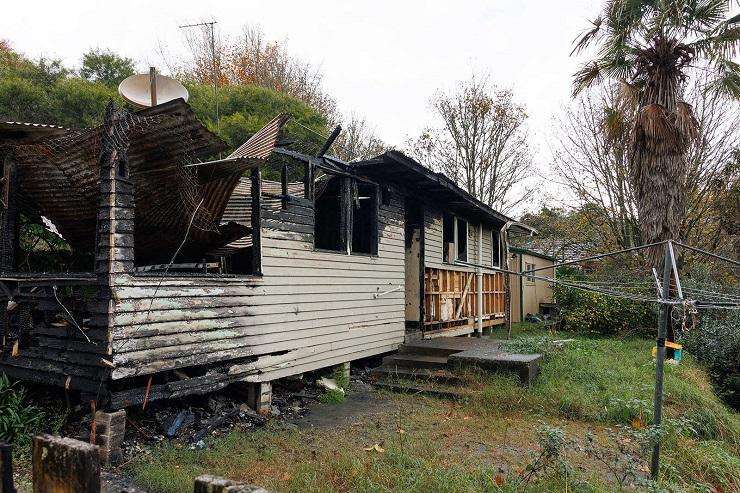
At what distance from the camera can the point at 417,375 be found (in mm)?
8336

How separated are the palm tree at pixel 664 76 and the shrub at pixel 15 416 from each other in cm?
1069

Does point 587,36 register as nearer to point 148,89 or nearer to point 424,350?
point 424,350

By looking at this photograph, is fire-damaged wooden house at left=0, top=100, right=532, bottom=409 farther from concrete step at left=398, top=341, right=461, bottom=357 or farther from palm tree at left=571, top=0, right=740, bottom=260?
palm tree at left=571, top=0, right=740, bottom=260

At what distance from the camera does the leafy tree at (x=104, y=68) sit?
52.5 feet

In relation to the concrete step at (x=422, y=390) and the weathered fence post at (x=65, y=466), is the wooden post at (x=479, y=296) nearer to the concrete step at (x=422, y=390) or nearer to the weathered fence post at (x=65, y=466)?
the concrete step at (x=422, y=390)

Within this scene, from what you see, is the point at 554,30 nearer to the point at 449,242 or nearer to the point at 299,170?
the point at 449,242

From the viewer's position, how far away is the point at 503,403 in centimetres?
694

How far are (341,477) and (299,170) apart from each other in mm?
12774

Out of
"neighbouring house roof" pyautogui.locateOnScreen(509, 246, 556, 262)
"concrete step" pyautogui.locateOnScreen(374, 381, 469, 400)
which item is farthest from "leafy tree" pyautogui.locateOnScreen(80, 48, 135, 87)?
"neighbouring house roof" pyautogui.locateOnScreen(509, 246, 556, 262)

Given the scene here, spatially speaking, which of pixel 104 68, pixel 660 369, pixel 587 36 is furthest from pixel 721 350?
pixel 104 68

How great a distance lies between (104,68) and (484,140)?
14.5 meters

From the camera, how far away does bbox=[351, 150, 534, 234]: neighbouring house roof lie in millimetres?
8625

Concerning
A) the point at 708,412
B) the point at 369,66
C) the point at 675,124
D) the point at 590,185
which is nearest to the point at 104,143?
the point at 708,412

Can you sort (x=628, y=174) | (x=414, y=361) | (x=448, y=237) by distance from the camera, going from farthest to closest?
1. (x=628, y=174)
2. (x=448, y=237)
3. (x=414, y=361)
